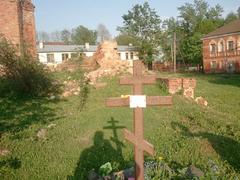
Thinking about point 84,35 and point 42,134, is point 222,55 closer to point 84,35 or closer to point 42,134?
point 42,134

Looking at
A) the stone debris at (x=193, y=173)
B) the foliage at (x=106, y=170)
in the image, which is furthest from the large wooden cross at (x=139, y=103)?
the foliage at (x=106, y=170)

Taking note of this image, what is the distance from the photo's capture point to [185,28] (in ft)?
248

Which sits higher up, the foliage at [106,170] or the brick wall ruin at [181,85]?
the brick wall ruin at [181,85]

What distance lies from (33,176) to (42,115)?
615 centimetres

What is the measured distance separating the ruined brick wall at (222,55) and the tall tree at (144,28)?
14.1 metres

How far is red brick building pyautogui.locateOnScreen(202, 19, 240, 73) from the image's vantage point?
47.9m

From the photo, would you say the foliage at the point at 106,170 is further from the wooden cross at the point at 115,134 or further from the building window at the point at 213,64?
the building window at the point at 213,64

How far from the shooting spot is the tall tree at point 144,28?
65.7m

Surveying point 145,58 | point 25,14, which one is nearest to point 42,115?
point 25,14

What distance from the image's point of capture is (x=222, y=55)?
1977 inches

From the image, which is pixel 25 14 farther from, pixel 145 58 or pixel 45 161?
pixel 145 58

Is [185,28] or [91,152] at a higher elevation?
[185,28]

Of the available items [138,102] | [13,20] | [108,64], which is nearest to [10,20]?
[13,20]

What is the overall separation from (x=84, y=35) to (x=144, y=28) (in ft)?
96.3
